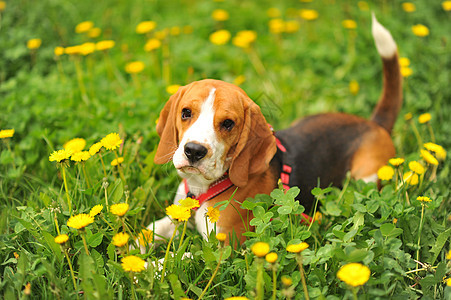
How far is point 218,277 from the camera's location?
252cm

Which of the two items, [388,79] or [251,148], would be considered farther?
[388,79]

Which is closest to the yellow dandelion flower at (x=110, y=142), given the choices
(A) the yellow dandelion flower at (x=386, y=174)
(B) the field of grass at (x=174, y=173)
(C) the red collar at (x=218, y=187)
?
(B) the field of grass at (x=174, y=173)

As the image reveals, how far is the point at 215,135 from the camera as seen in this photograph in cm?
259

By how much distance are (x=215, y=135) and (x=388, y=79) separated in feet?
6.21

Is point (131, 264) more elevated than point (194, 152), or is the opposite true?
point (194, 152)

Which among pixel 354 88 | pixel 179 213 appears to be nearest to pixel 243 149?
pixel 179 213

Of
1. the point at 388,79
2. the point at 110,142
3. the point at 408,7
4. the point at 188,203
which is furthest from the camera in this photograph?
the point at 408,7

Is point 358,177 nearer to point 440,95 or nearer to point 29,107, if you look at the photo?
point 440,95

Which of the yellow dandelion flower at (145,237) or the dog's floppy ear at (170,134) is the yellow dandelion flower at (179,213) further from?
the dog's floppy ear at (170,134)

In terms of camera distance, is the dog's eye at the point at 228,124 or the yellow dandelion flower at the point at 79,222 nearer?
the yellow dandelion flower at the point at 79,222

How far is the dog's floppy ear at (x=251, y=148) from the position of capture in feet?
8.91

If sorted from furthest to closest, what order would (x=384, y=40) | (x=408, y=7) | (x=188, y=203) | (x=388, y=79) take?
(x=408, y=7) → (x=388, y=79) → (x=384, y=40) → (x=188, y=203)

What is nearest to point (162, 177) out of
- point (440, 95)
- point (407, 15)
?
point (440, 95)

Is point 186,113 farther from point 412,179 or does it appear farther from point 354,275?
point 412,179
